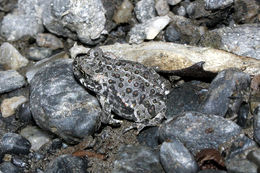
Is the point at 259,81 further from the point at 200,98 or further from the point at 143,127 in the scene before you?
the point at 143,127

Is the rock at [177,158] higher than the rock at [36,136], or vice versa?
the rock at [177,158]

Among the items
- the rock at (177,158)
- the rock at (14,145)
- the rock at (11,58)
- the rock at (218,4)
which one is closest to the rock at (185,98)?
the rock at (177,158)

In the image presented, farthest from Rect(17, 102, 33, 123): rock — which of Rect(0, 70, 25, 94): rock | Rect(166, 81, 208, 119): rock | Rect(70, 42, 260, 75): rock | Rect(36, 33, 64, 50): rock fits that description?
Rect(166, 81, 208, 119): rock

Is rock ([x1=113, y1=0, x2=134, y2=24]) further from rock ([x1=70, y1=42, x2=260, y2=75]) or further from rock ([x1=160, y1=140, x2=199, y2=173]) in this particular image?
rock ([x1=160, y1=140, x2=199, y2=173])

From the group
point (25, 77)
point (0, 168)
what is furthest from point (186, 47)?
point (0, 168)

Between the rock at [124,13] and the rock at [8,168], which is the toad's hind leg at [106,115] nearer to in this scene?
the rock at [8,168]

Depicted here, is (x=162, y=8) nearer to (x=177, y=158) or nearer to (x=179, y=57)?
(x=179, y=57)
